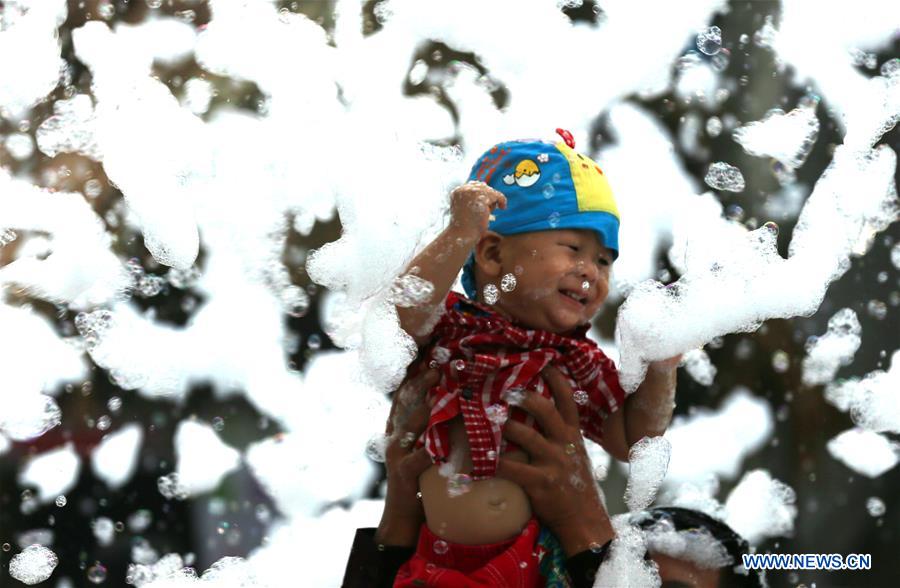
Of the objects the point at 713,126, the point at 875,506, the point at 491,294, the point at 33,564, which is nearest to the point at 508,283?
the point at 491,294

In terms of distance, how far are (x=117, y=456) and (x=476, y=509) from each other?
128 cm

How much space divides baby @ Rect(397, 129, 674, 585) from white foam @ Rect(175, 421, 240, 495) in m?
0.90

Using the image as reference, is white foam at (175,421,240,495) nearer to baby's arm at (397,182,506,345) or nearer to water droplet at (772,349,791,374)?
baby's arm at (397,182,506,345)

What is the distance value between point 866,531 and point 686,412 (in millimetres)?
558

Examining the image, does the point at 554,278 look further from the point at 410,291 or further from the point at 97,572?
the point at 97,572

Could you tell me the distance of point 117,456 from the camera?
6.83 feet

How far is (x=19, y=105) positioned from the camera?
5.03 ft

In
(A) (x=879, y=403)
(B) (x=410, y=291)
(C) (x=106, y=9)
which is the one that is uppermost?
(C) (x=106, y=9)

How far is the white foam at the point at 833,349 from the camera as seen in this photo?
76.0 inches

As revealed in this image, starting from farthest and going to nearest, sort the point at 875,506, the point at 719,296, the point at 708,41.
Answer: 1. the point at 875,506
2. the point at 708,41
3. the point at 719,296

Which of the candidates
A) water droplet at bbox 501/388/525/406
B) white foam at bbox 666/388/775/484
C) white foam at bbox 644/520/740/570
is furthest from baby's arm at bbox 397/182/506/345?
white foam at bbox 666/388/775/484

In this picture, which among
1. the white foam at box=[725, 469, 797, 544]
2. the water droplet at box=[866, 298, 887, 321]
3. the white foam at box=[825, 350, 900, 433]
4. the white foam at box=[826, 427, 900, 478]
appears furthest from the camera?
the white foam at box=[826, 427, 900, 478]

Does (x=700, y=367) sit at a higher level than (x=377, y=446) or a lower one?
higher

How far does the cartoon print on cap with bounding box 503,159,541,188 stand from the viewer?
1.15 metres
